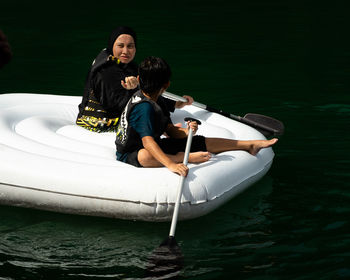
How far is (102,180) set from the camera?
4.03 metres

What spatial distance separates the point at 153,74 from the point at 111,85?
0.94 m

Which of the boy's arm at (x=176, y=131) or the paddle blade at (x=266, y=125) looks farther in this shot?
the paddle blade at (x=266, y=125)

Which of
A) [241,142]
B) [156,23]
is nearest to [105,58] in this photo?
[241,142]

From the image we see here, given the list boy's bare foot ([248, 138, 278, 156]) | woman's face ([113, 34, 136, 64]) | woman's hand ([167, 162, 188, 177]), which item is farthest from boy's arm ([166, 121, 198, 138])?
woman's face ([113, 34, 136, 64])

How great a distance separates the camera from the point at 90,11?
13.4 metres

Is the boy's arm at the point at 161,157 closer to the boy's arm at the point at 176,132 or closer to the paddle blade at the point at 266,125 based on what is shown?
the boy's arm at the point at 176,132

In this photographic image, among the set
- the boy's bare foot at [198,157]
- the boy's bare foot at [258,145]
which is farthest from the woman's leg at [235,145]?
the boy's bare foot at [198,157]

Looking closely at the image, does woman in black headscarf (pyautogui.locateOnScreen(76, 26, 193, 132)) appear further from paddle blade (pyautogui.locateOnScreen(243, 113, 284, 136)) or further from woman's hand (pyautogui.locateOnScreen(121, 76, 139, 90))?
paddle blade (pyautogui.locateOnScreen(243, 113, 284, 136))

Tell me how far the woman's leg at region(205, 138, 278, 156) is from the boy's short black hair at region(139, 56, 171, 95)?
1.84 feet

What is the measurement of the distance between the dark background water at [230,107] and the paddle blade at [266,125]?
16 centimetres

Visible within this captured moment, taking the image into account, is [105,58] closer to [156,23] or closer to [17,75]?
[17,75]

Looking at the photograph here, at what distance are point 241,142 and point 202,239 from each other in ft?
2.88

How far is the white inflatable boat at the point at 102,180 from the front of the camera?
399 cm

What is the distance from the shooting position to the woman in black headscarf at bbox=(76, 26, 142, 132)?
16.4ft
